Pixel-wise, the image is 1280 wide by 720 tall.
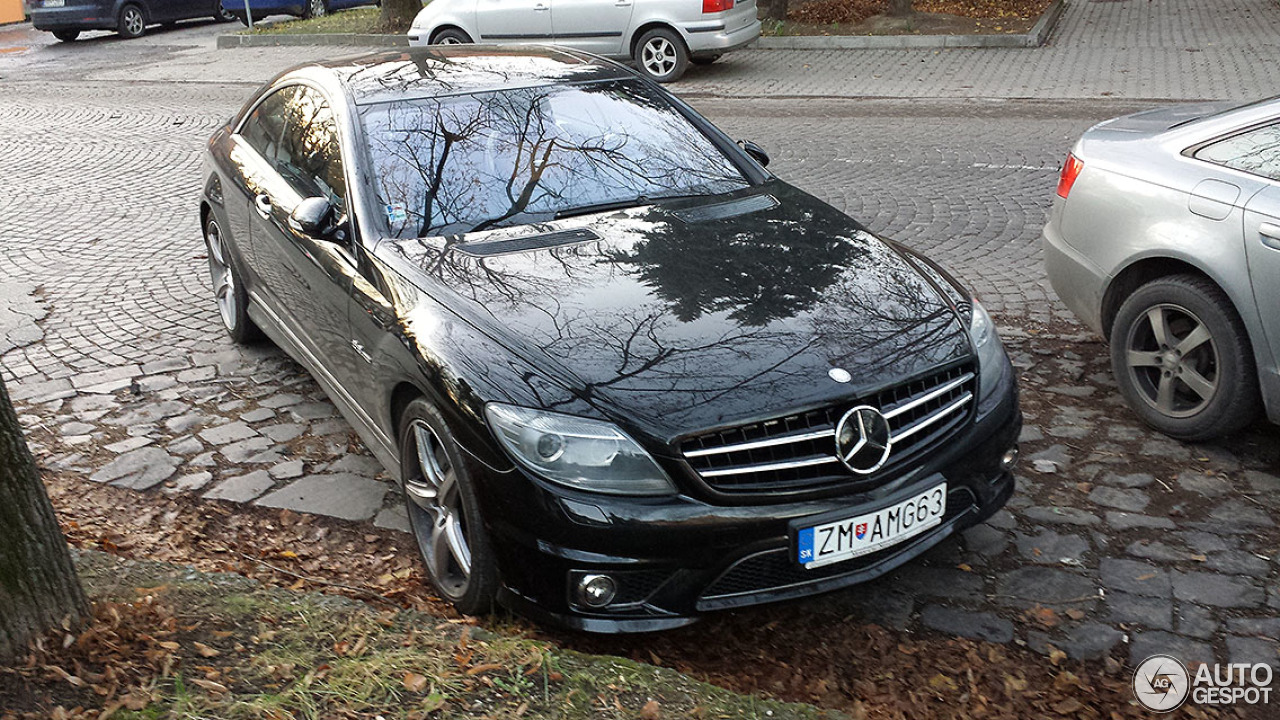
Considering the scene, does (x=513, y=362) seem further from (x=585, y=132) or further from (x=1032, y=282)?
(x=1032, y=282)

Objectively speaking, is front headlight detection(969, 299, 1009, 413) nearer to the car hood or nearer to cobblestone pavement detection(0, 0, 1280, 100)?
the car hood

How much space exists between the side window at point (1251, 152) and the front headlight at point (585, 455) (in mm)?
2733

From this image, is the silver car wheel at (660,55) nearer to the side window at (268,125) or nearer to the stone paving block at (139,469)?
the side window at (268,125)

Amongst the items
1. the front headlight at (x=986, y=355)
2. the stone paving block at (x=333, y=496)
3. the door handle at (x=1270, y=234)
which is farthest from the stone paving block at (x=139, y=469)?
the door handle at (x=1270, y=234)

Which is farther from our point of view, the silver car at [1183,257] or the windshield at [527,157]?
the windshield at [527,157]

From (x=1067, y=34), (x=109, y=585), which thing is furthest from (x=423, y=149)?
(x=1067, y=34)

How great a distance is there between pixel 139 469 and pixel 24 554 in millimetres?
1962

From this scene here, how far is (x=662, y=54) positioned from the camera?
15383 millimetres

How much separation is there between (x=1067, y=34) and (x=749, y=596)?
1620 cm

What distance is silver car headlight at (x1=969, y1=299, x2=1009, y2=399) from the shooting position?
366cm

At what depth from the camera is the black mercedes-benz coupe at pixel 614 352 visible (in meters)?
3.15

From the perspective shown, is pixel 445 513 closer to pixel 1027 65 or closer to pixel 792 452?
pixel 792 452

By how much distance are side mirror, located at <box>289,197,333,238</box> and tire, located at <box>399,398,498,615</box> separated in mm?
949

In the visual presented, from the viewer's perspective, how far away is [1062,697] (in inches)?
127
